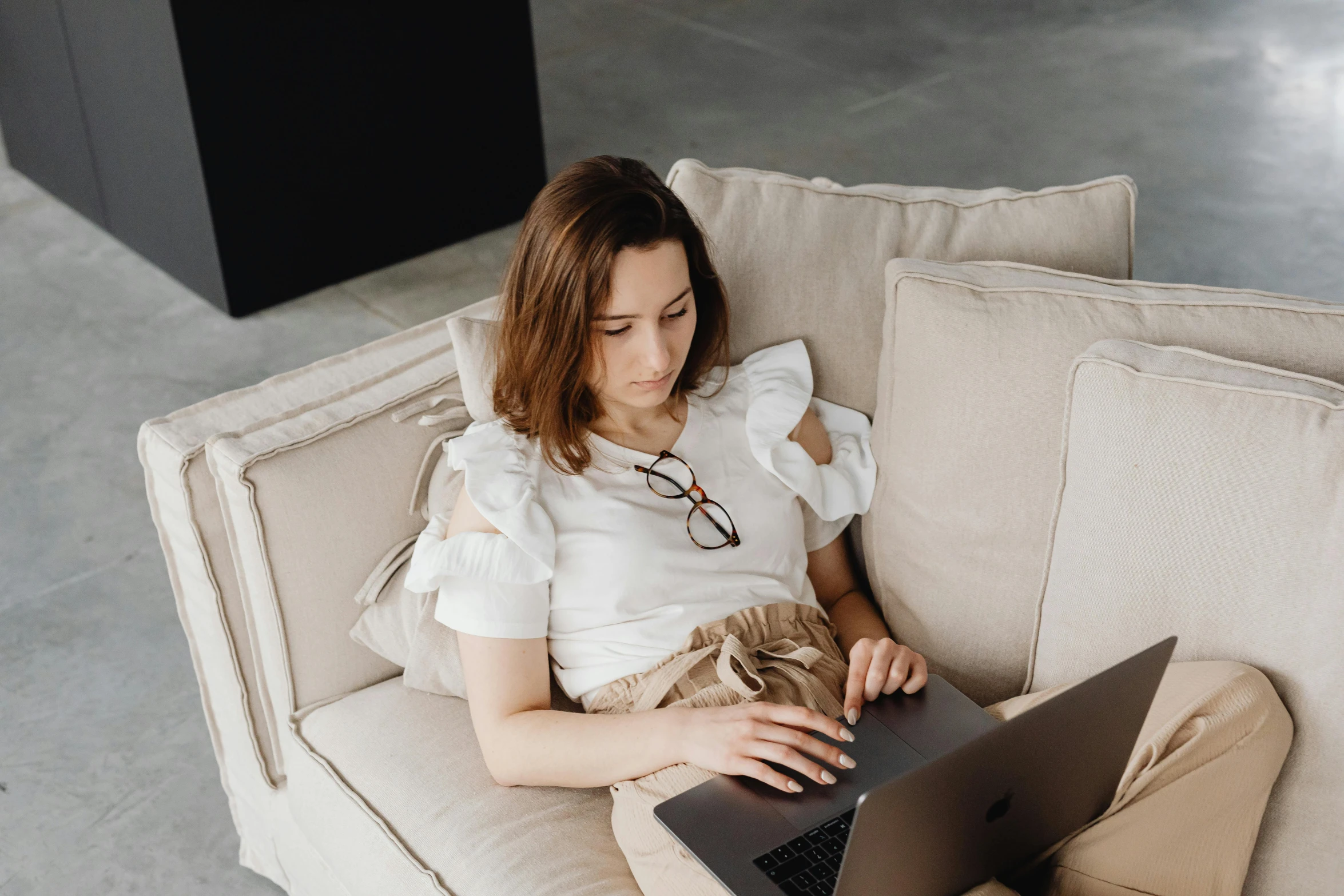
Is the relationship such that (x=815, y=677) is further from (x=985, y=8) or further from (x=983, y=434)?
(x=985, y=8)

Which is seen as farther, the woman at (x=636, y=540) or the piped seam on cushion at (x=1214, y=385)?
the woman at (x=636, y=540)

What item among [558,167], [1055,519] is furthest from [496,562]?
[558,167]

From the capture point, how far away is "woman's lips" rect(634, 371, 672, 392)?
1.45m

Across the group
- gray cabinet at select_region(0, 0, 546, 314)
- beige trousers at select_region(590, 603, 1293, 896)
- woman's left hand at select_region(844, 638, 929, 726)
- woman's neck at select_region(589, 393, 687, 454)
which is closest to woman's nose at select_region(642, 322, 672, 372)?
woman's neck at select_region(589, 393, 687, 454)

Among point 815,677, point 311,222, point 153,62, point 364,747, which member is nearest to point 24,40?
point 153,62

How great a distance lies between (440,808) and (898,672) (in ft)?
1.72

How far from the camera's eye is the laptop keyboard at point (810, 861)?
1.18 metres

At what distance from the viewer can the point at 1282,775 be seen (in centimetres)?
129

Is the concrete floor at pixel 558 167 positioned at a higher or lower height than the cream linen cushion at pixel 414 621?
lower

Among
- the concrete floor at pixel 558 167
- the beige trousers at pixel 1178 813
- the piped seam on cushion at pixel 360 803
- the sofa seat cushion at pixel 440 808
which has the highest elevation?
the beige trousers at pixel 1178 813

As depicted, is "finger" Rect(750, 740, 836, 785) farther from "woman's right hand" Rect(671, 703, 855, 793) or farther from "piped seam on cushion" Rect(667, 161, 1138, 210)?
"piped seam on cushion" Rect(667, 161, 1138, 210)

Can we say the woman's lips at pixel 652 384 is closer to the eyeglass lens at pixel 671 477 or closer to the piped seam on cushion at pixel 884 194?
the eyeglass lens at pixel 671 477

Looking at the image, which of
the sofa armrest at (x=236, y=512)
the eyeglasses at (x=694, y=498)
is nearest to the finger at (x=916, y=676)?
the eyeglasses at (x=694, y=498)

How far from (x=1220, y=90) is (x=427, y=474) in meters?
4.08
